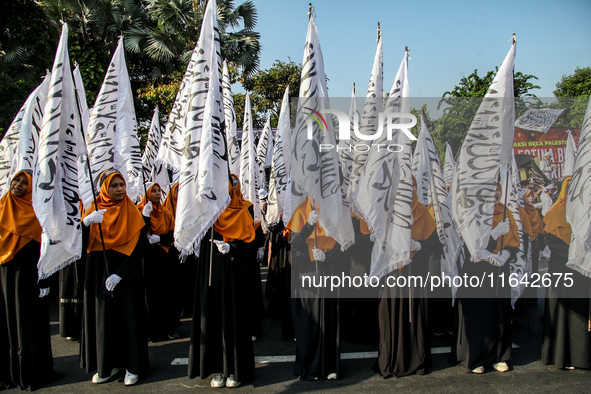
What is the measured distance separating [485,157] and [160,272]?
14.7 feet

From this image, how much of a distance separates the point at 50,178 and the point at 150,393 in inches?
89.9

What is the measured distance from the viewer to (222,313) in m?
4.02

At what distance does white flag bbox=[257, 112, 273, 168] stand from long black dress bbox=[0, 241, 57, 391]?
211 inches

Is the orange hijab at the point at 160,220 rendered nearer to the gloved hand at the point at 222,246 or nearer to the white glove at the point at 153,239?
the white glove at the point at 153,239

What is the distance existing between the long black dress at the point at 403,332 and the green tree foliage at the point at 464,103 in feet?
34.0

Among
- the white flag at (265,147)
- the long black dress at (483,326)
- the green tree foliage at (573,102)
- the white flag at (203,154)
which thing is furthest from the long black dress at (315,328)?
the green tree foliage at (573,102)

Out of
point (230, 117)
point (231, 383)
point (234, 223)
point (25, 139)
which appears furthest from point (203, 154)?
point (25, 139)

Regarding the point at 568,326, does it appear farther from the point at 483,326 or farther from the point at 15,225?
the point at 15,225

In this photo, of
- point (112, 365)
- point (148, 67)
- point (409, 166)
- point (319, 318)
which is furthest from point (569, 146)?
point (148, 67)

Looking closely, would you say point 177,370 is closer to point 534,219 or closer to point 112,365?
point 112,365

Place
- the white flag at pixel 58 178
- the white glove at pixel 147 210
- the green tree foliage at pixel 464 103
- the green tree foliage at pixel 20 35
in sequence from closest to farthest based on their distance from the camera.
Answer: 1. the white flag at pixel 58 178
2. the white glove at pixel 147 210
3. the green tree foliage at pixel 20 35
4. the green tree foliage at pixel 464 103

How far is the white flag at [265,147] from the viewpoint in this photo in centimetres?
895

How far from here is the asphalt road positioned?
3953 mm

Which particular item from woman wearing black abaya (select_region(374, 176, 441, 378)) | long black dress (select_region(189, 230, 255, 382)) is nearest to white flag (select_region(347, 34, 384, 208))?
woman wearing black abaya (select_region(374, 176, 441, 378))
